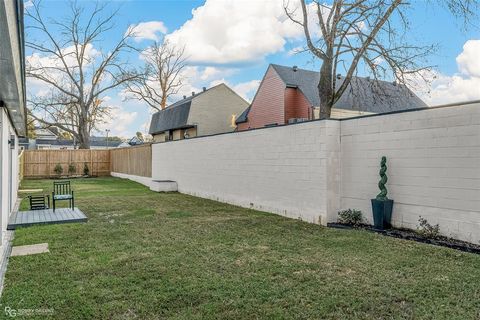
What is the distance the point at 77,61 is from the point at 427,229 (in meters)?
29.4

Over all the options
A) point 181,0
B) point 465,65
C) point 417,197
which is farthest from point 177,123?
point 417,197

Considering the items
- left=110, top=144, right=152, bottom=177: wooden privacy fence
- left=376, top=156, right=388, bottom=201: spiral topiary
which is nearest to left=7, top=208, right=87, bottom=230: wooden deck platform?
left=376, top=156, right=388, bottom=201: spiral topiary

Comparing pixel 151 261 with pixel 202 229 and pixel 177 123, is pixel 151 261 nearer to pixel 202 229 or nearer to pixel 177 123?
pixel 202 229

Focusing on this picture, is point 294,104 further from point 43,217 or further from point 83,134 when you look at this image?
point 83,134

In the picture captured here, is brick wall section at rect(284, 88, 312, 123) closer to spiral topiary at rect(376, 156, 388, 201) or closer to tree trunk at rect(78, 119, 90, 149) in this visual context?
spiral topiary at rect(376, 156, 388, 201)

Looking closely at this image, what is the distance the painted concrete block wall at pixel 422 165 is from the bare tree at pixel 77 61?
25.8 meters

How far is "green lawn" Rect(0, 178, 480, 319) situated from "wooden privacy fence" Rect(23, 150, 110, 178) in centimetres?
1861

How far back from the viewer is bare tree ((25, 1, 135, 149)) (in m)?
27.4

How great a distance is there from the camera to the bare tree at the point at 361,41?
11.1 metres

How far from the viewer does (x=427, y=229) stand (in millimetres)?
5820

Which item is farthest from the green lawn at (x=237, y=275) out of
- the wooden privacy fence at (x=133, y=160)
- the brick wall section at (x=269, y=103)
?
the brick wall section at (x=269, y=103)

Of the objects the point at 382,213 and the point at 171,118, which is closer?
the point at 382,213

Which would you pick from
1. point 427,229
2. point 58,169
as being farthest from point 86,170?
point 427,229

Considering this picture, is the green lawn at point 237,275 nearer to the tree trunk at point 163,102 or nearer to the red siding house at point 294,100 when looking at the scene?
the red siding house at point 294,100
